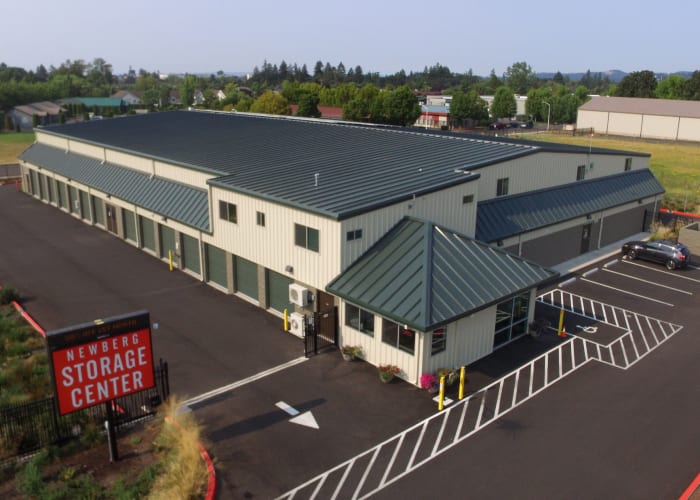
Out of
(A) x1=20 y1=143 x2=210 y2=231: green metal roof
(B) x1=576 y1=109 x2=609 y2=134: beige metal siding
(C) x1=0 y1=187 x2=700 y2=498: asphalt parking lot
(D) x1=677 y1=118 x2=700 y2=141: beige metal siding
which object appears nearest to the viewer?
(C) x1=0 y1=187 x2=700 y2=498: asphalt parking lot

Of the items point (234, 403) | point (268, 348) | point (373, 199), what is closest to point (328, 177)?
point (373, 199)

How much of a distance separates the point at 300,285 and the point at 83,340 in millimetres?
11099

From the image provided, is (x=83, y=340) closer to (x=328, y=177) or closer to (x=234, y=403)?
(x=234, y=403)

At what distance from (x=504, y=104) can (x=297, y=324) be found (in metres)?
136

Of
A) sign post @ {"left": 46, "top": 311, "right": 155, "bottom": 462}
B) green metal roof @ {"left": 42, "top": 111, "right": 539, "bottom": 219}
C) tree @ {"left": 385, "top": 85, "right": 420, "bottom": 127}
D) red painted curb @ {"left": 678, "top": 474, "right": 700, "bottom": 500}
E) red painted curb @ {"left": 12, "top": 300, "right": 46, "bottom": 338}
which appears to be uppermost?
tree @ {"left": 385, "top": 85, "right": 420, "bottom": 127}

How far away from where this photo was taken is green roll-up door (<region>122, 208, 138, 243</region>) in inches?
1560

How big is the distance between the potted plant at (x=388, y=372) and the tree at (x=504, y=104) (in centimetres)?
13823

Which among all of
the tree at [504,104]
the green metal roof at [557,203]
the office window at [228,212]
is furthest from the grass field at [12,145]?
the tree at [504,104]

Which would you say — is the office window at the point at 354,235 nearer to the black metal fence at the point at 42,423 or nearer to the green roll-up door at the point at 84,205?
the black metal fence at the point at 42,423

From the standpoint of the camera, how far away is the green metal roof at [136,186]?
3269 cm

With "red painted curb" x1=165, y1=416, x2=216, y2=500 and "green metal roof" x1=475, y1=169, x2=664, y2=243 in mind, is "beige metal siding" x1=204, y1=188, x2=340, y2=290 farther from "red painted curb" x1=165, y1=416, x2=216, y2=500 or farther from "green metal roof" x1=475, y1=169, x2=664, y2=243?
"green metal roof" x1=475, y1=169, x2=664, y2=243

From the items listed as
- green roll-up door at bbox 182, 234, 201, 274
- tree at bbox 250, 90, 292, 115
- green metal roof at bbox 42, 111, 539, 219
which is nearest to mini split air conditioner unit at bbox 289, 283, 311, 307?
green metal roof at bbox 42, 111, 539, 219

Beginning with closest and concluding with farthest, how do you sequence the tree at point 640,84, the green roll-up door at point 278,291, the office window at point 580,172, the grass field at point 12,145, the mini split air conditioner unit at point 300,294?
the mini split air conditioner unit at point 300,294, the green roll-up door at point 278,291, the office window at point 580,172, the grass field at point 12,145, the tree at point 640,84

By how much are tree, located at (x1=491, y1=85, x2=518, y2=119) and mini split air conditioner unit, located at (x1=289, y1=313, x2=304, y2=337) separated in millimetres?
135437
